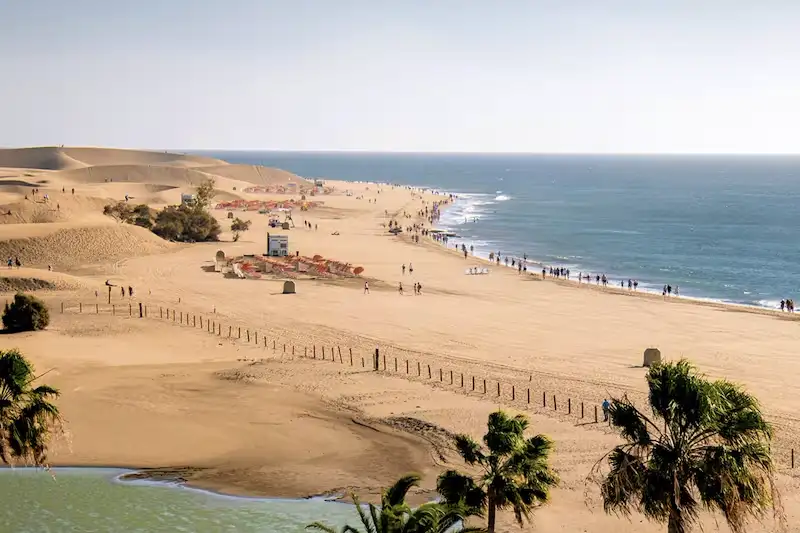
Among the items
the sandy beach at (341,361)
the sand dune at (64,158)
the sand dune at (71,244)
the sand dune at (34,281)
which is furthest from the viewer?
the sand dune at (64,158)

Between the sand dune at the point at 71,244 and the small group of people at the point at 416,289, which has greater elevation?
the sand dune at the point at 71,244

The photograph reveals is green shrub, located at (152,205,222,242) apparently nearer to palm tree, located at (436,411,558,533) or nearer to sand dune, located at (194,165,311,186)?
palm tree, located at (436,411,558,533)

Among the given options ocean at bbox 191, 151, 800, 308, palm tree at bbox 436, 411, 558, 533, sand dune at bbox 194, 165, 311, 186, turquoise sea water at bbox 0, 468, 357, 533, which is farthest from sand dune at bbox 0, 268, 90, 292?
sand dune at bbox 194, 165, 311, 186

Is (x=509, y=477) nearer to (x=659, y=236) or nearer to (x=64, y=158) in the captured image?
(x=659, y=236)

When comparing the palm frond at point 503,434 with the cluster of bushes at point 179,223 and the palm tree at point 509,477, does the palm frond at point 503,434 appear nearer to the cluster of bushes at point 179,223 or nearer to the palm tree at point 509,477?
the palm tree at point 509,477

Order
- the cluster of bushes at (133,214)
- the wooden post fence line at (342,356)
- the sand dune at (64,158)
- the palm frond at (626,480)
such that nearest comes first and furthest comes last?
the palm frond at (626,480), the wooden post fence line at (342,356), the cluster of bushes at (133,214), the sand dune at (64,158)

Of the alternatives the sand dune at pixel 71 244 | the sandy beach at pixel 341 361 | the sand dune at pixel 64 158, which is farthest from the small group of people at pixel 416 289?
the sand dune at pixel 64 158

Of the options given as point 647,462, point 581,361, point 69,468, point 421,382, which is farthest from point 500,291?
point 647,462
